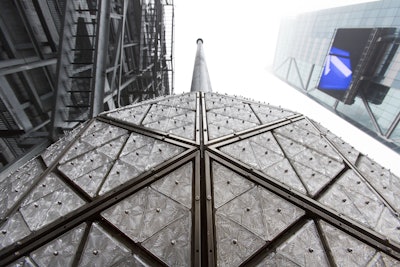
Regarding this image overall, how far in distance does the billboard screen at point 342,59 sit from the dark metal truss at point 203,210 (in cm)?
3159

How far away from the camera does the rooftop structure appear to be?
2066mm

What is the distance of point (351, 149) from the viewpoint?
3.70m

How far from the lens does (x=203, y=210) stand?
2.39 metres

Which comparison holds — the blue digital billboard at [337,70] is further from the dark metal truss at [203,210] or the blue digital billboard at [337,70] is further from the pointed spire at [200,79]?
the dark metal truss at [203,210]

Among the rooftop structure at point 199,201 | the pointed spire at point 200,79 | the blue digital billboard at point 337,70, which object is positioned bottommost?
the blue digital billboard at point 337,70

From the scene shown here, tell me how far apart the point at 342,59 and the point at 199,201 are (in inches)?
1387

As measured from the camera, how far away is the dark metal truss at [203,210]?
2.08 meters

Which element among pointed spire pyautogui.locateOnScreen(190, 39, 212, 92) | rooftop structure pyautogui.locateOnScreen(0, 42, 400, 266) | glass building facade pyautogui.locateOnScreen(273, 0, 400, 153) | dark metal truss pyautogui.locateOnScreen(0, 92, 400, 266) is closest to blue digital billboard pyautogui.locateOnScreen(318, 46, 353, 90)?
glass building facade pyautogui.locateOnScreen(273, 0, 400, 153)

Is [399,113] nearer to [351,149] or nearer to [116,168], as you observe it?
[351,149]

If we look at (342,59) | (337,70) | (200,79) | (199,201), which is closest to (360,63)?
(342,59)

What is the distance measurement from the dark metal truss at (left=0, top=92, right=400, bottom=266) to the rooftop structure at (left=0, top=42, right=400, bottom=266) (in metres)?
0.01

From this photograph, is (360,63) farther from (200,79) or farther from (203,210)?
(203,210)

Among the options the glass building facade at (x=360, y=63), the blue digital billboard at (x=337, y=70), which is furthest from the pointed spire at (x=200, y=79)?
the blue digital billboard at (x=337, y=70)

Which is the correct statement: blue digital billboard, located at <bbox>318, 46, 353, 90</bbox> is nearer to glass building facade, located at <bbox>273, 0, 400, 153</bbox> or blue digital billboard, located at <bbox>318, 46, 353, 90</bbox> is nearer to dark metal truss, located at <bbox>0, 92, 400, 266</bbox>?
glass building facade, located at <bbox>273, 0, 400, 153</bbox>
